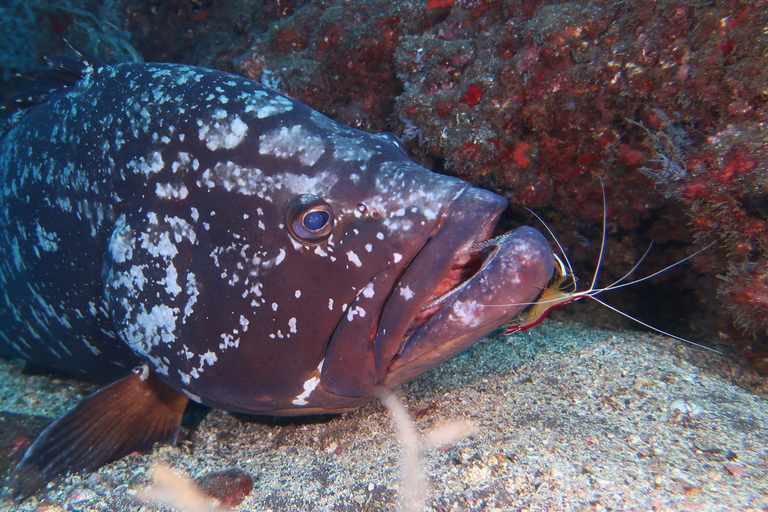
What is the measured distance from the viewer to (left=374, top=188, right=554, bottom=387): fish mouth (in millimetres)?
2012

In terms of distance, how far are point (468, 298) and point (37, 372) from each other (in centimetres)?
508

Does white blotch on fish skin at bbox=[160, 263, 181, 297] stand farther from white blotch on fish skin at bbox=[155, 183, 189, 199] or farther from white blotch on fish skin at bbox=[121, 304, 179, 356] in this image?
white blotch on fish skin at bbox=[155, 183, 189, 199]

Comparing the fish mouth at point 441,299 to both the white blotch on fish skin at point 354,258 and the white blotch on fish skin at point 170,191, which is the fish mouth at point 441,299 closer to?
the white blotch on fish skin at point 354,258

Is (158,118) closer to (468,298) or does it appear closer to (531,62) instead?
(468,298)

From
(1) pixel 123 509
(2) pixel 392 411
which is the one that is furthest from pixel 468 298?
(1) pixel 123 509

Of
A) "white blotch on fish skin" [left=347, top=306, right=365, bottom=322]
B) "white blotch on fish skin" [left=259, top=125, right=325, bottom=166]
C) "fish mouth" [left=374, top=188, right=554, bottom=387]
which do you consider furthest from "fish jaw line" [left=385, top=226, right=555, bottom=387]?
"white blotch on fish skin" [left=259, top=125, right=325, bottom=166]

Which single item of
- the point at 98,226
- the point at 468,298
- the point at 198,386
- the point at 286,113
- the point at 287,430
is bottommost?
the point at 287,430

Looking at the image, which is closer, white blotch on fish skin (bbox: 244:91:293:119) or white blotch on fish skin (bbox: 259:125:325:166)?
white blotch on fish skin (bbox: 259:125:325:166)

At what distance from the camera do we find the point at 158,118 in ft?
9.25

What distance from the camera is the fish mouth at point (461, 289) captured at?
6.60 feet

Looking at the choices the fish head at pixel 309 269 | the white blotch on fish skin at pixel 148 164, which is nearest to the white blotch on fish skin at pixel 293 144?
the fish head at pixel 309 269

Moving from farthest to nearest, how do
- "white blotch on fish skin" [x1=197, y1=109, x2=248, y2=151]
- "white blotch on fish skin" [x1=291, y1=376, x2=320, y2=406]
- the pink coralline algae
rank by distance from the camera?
the pink coralline algae → "white blotch on fish skin" [x1=197, y1=109, x2=248, y2=151] → "white blotch on fish skin" [x1=291, y1=376, x2=320, y2=406]

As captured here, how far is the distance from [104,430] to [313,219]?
2.12 metres

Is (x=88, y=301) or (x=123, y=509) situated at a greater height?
(x=88, y=301)
